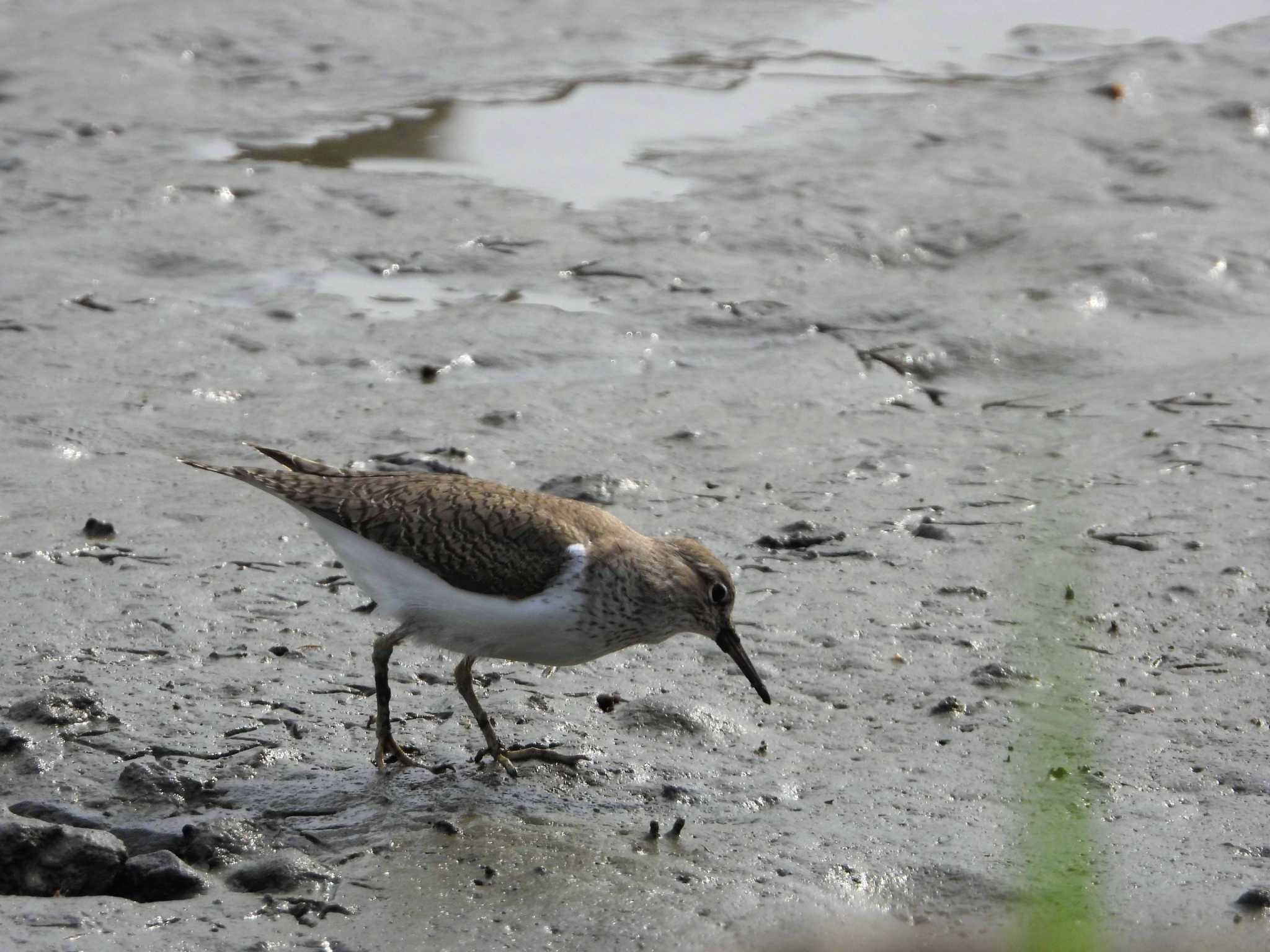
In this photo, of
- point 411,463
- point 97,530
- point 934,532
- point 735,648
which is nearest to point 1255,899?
point 735,648

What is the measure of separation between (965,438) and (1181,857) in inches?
138

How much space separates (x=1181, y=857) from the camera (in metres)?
4.97

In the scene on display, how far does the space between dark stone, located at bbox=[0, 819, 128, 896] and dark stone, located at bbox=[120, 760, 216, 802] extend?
0.47 metres

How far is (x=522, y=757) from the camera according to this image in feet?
17.8

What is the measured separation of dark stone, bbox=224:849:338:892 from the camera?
4578 mm

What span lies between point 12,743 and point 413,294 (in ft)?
15.8

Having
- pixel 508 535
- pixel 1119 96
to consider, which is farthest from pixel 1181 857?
pixel 1119 96

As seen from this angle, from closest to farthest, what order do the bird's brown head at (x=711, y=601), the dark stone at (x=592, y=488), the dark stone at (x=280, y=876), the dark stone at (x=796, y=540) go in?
the dark stone at (x=280, y=876)
the bird's brown head at (x=711, y=601)
the dark stone at (x=796, y=540)
the dark stone at (x=592, y=488)

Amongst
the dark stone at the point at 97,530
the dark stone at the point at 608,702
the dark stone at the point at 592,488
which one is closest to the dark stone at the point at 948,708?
the dark stone at the point at 608,702

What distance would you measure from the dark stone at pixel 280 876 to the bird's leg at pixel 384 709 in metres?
0.64

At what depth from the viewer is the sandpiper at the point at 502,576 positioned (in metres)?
5.32

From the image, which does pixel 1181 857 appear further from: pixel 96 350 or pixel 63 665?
pixel 96 350

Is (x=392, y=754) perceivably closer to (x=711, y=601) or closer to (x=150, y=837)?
(x=150, y=837)

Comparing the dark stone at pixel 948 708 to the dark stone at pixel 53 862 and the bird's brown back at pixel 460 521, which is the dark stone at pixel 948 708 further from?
the dark stone at pixel 53 862
